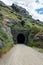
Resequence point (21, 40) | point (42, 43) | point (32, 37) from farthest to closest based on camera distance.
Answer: point (21, 40) → point (32, 37) → point (42, 43)

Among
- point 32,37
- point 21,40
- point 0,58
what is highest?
point 0,58

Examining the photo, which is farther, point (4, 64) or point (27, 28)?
point (27, 28)

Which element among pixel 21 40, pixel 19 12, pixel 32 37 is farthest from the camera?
pixel 19 12

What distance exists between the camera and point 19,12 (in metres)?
88.4

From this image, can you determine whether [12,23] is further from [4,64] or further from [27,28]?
[4,64]

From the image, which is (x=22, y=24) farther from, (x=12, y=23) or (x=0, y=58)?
(x=0, y=58)

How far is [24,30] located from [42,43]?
40.0ft

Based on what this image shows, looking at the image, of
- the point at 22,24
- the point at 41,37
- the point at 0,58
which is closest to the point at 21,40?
the point at 22,24

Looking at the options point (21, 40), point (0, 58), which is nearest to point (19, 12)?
point (21, 40)

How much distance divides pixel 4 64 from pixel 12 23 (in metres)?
42.1

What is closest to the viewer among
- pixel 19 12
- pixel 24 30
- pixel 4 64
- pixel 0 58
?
pixel 4 64

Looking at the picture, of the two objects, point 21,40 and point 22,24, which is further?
point 21,40

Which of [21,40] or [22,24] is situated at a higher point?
[22,24]

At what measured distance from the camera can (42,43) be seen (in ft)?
Result: 177
